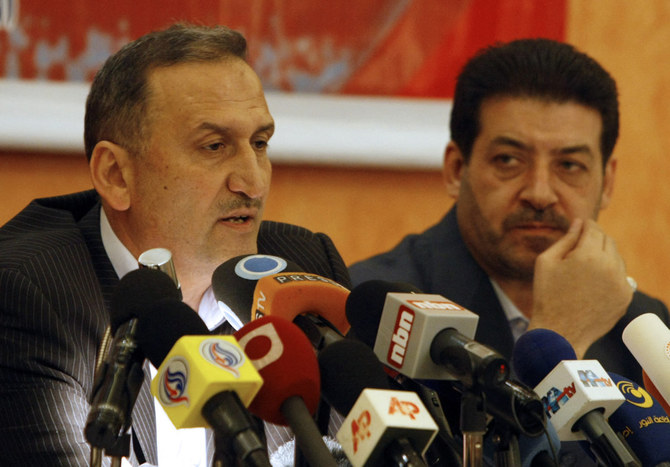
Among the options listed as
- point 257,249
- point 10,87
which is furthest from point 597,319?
point 10,87

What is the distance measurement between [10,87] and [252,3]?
2.37ft

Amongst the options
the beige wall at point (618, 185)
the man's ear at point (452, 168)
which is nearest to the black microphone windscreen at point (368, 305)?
the man's ear at point (452, 168)

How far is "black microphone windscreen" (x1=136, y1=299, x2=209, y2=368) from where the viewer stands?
92 centimetres

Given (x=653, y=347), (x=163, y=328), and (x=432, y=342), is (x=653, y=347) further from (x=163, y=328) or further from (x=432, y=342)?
(x=163, y=328)

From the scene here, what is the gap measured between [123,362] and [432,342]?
313mm

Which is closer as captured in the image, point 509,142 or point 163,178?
point 163,178

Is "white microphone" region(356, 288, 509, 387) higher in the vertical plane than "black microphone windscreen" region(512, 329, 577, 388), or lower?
higher

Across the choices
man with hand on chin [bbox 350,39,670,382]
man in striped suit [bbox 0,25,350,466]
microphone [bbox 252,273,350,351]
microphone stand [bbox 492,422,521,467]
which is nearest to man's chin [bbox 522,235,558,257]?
man with hand on chin [bbox 350,39,670,382]

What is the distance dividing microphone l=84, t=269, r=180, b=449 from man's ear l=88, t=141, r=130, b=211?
79 cm

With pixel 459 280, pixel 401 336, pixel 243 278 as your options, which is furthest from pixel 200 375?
pixel 459 280

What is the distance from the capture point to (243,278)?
3.92ft

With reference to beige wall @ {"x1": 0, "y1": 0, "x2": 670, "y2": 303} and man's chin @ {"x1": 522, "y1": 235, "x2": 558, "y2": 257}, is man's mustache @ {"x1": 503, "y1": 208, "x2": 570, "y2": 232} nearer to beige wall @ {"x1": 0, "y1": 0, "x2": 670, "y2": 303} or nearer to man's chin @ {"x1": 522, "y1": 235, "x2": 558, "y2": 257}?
man's chin @ {"x1": 522, "y1": 235, "x2": 558, "y2": 257}

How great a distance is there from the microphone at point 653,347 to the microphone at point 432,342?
35 centimetres

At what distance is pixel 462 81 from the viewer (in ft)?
8.07
